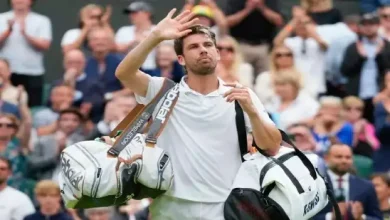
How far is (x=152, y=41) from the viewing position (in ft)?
24.7

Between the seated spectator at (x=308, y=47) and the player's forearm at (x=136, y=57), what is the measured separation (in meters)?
6.52

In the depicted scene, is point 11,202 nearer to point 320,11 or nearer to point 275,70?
point 275,70

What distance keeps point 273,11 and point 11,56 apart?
2894 mm

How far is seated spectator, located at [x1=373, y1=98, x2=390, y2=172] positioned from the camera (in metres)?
12.9

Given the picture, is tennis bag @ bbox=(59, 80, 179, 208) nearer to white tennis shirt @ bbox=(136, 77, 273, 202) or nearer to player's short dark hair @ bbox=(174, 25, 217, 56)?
white tennis shirt @ bbox=(136, 77, 273, 202)

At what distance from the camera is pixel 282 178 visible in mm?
7543

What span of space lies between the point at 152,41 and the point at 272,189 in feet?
3.54

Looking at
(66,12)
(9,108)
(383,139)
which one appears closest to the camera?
(9,108)

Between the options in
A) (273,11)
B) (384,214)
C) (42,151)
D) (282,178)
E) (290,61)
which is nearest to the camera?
(282,178)

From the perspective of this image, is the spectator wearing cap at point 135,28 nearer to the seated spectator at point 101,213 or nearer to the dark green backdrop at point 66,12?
the dark green backdrop at point 66,12

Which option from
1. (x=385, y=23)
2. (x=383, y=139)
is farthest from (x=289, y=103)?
(x=385, y=23)

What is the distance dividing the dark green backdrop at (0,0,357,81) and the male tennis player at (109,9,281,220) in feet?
23.4

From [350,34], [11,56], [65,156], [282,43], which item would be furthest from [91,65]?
[65,156]

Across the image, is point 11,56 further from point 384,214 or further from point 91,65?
point 384,214
